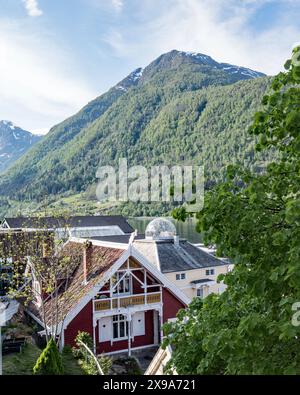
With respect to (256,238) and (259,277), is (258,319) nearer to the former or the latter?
(259,277)

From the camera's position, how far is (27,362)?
18.7 m

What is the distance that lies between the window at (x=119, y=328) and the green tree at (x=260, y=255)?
55.4 ft

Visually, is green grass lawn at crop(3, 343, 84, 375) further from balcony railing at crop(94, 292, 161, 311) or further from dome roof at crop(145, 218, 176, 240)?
dome roof at crop(145, 218, 176, 240)

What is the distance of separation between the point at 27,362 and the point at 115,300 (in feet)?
20.6

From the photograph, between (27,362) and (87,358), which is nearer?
(27,362)

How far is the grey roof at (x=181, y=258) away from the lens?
110 feet

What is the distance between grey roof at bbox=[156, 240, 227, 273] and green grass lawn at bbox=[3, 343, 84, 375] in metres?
12.8

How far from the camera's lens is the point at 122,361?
23031 millimetres

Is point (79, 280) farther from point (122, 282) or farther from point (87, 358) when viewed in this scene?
point (87, 358)

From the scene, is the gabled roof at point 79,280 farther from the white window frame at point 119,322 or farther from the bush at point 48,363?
the bush at point 48,363

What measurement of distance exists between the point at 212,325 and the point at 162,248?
27049mm

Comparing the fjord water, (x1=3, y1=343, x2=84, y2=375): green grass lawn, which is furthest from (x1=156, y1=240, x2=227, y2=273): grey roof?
the fjord water

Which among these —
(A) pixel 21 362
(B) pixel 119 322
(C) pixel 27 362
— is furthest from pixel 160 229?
(A) pixel 21 362
